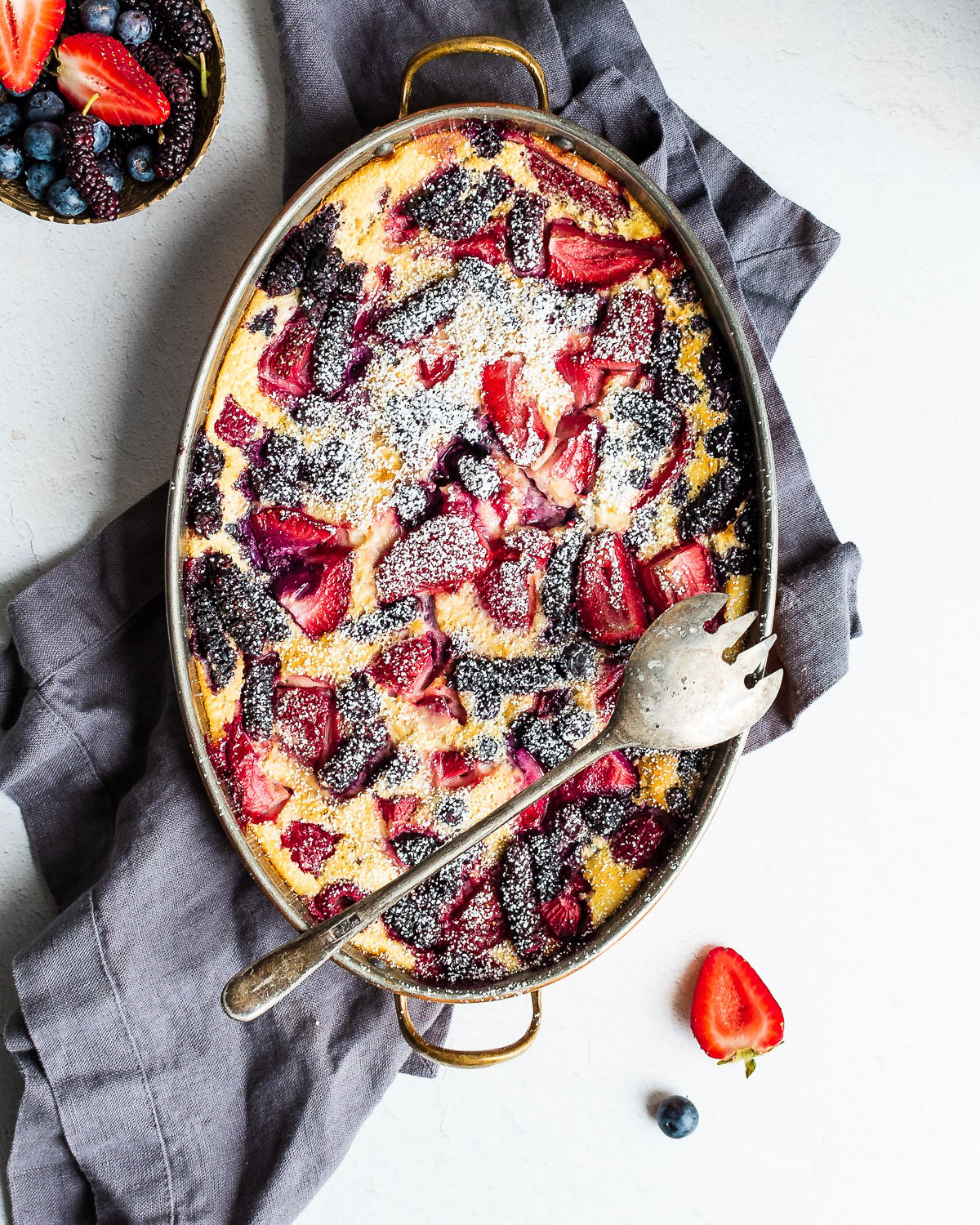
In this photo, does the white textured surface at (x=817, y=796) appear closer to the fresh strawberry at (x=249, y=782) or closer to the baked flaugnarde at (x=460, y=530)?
the baked flaugnarde at (x=460, y=530)

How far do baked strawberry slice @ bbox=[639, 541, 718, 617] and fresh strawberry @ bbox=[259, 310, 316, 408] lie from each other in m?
0.57

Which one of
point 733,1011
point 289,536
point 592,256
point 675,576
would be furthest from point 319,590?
point 733,1011

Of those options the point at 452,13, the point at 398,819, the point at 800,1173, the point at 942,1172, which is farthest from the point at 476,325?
the point at 942,1172

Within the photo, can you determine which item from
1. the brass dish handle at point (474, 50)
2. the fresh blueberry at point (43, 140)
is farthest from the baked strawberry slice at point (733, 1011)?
the fresh blueberry at point (43, 140)

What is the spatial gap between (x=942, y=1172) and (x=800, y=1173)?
25 cm

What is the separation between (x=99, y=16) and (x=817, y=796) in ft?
5.41

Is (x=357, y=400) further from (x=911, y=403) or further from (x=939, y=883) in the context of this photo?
(x=939, y=883)

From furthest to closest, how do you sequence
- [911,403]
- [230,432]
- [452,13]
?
1. [911,403]
2. [452,13]
3. [230,432]

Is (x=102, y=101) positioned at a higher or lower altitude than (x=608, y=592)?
higher

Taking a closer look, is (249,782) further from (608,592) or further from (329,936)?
(608,592)

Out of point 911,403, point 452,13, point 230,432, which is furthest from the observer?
point 911,403

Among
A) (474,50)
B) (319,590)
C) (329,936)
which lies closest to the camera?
(329,936)

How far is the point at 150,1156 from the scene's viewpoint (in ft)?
5.10

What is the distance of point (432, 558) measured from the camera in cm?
147
